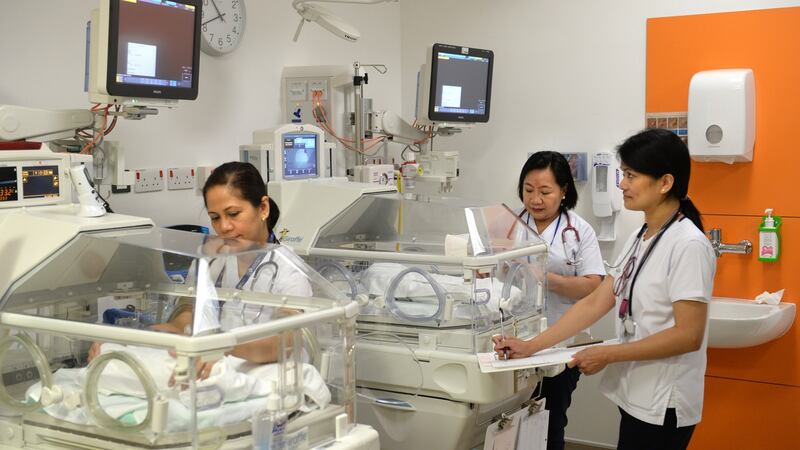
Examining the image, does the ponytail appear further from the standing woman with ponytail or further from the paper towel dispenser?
the paper towel dispenser

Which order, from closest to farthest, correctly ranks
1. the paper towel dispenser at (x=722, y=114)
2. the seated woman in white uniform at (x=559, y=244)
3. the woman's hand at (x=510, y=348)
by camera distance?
the woman's hand at (x=510, y=348) < the seated woman in white uniform at (x=559, y=244) < the paper towel dispenser at (x=722, y=114)

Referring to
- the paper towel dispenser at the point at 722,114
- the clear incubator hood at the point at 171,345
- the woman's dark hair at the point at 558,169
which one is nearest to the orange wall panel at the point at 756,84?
the paper towel dispenser at the point at 722,114

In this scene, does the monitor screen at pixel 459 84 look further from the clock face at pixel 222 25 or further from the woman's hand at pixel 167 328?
→ the woman's hand at pixel 167 328

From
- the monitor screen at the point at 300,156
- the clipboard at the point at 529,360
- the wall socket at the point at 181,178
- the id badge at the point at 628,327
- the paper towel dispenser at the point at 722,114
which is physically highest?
the paper towel dispenser at the point at 722,114

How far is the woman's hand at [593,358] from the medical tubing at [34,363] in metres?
1.47

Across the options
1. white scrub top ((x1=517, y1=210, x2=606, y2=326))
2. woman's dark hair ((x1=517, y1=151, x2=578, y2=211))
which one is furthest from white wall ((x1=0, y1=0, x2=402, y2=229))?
white scrub top ((x1=517, y1=210, x2=606, y2=326))

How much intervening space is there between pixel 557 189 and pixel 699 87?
1.19 m

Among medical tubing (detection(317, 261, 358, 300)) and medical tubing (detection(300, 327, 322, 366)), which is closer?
medical tubing (detection(300, 327, 322, 366))

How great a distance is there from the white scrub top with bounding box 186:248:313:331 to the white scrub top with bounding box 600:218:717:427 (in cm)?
102

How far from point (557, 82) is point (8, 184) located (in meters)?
3.33

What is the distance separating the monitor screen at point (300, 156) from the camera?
3797mm

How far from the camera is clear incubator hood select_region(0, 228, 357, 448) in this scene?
1.78m

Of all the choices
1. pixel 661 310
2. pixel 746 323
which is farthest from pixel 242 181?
pixel 746 323

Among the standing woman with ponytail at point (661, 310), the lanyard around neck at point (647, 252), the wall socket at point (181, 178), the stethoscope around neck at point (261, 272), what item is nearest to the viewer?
the stethoscope around neck at point (261, 272)
